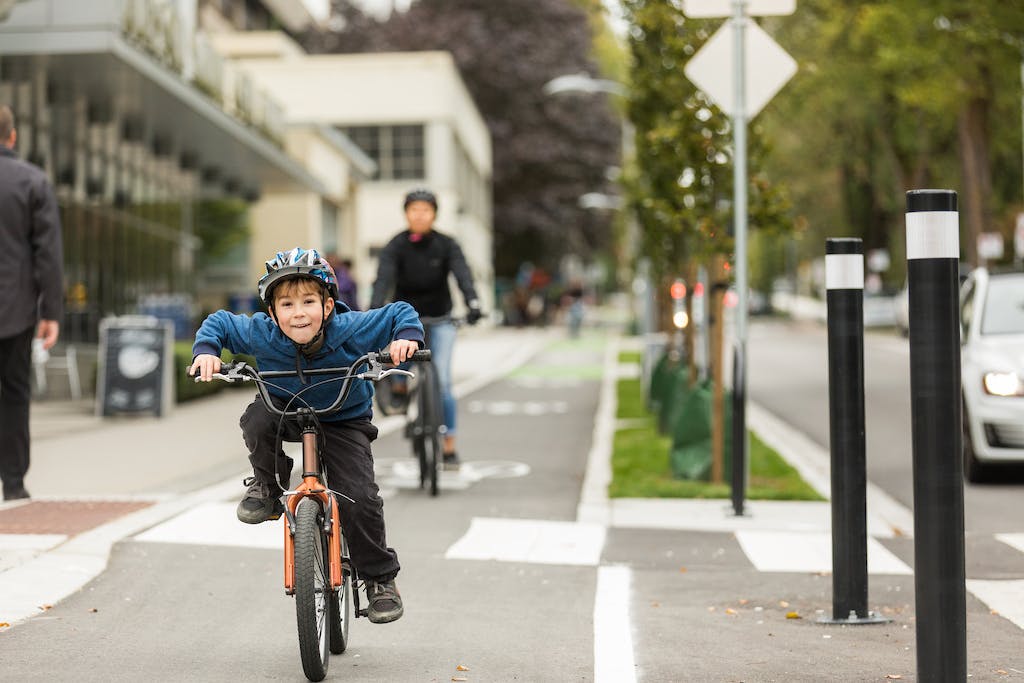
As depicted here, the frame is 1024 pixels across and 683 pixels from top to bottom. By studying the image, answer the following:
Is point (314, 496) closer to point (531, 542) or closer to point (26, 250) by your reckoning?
point (531, 542)

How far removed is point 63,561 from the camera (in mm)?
7422

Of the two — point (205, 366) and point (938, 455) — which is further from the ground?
point (205, 366)

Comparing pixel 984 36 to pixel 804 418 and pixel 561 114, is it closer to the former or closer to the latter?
pixel 804 418

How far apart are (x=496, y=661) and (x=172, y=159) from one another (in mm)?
24383

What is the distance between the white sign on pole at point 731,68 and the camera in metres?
10.2

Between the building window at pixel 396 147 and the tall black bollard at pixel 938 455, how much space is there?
47.6 metres

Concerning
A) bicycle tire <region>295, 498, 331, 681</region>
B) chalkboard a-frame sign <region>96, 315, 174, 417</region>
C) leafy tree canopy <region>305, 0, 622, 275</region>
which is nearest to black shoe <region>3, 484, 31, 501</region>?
bicycle tire <region>295, 498, 331, 681</region>

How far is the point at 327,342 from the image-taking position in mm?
5465

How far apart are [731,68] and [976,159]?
2211cm

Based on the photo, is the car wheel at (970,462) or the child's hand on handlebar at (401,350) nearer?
the child's hand on handlebar at (401,350)

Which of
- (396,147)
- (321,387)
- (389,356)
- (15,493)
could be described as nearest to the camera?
(389,356)

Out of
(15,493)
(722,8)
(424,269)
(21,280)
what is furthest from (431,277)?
(15,493)

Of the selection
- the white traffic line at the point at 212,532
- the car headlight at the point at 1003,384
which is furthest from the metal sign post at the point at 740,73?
the white traffic line at the point at 212,532

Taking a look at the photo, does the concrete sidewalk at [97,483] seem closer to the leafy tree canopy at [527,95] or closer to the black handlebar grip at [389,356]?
the black handlebar grip at [389,356]
